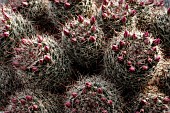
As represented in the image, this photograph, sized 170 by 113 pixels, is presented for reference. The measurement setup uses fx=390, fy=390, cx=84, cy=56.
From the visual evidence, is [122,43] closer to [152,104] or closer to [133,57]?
[133,57]

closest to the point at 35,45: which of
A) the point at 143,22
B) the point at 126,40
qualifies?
the point at 126,40

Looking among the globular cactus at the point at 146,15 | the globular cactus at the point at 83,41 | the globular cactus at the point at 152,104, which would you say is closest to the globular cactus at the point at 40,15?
the globular cactus at the point at 83,41

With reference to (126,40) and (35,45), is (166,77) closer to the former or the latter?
(126,40)

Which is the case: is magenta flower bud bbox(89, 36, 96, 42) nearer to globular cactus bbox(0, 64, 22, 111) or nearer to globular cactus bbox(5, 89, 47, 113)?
globular cactus bbox(5, 89, 47, 113)

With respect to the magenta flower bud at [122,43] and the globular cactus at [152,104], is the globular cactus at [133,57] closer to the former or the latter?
the magenta flower bud at [122,43]

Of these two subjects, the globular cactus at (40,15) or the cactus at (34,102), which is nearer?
the cactus at (34,102)

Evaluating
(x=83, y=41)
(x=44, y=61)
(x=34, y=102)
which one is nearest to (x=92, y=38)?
(x=83, y=41)

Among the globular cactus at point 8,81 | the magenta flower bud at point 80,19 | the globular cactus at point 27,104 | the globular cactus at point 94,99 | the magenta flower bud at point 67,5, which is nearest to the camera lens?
the globular cactus at point 94,99
